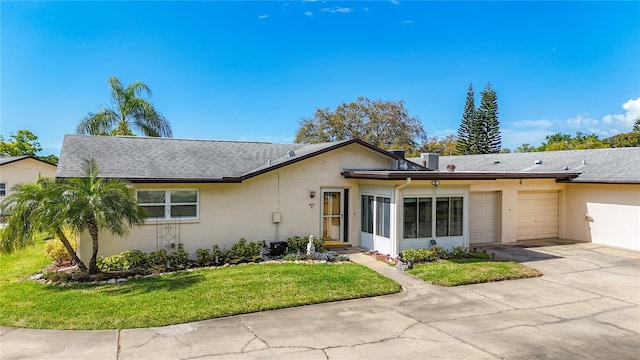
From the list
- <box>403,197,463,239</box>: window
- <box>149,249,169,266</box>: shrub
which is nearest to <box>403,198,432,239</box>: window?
<box>403,197,463,239</box>: window

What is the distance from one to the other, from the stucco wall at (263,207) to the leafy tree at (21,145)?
3633 centimetres

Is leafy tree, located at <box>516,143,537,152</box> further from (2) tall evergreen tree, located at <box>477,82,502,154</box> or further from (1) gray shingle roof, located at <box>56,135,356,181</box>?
(1) gray shingle roof, located at <box>56,135,356,181</box>

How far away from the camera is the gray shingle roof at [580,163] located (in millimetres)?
16078

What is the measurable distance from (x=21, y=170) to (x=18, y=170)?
17 cm

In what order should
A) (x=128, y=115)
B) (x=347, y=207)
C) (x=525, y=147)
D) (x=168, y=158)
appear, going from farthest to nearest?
(x=525, y=147), (x=128, y=115), (x=347, y=207), (x=168, y=158)

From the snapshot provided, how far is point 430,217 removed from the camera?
44.3 feet

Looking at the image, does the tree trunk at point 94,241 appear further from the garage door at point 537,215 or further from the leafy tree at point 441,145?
the leafy tree at point 441,145

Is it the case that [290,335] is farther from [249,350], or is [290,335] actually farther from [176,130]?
[176,130]

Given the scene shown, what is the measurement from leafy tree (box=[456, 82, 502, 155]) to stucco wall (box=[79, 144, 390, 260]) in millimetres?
35417

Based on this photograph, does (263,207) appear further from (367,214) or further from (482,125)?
(482,125)

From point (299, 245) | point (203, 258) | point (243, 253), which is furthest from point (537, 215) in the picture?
point (203, 258)

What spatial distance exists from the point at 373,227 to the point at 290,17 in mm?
13288

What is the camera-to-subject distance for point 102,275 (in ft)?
34.8

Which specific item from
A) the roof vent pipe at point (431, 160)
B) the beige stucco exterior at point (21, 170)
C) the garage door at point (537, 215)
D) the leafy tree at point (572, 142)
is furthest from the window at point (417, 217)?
the leafy tree at point (572, 142)
